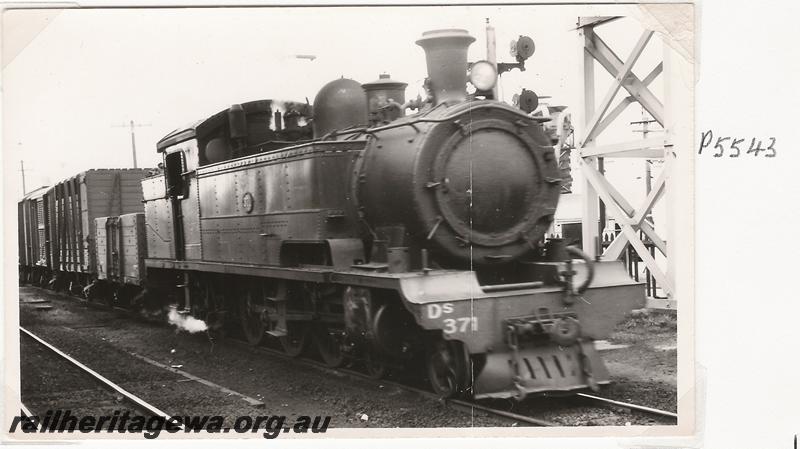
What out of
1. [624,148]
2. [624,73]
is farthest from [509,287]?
[624,73]

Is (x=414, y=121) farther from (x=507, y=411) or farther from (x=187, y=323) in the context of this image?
(x=187, y=323)

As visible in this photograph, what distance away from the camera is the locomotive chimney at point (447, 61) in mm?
7262

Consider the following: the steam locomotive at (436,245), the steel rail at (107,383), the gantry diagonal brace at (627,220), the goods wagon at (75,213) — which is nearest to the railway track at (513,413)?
the steam locomotive at (436,245)

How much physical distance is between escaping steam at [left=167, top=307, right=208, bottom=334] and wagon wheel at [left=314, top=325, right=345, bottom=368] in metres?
3.01

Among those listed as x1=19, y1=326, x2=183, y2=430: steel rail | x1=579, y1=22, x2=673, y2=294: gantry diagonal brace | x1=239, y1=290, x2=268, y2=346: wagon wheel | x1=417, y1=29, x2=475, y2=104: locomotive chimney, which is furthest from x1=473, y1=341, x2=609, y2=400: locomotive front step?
x1=239, y1=290, x2=268, y2=346: wagon wheel

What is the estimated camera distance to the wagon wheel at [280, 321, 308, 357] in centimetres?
916

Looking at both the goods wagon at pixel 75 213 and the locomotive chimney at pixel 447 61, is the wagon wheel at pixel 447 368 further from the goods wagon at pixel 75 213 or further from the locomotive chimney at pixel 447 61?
the goods wagon at pixel 75 213

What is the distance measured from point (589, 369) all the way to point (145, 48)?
5.16 m

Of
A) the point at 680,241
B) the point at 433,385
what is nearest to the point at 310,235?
the point at 433,385

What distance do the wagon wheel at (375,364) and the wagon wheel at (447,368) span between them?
638 millimetres

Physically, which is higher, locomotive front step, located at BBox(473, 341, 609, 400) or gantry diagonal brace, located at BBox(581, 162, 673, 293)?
gantry diagonal brace, located at BBox(581, 162, 673, 293)

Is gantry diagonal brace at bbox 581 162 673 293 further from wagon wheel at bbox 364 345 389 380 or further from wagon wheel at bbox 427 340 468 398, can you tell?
wagon wheel at bbox 364 345 389 380

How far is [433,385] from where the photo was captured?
7.27 m

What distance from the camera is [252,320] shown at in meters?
10.2
